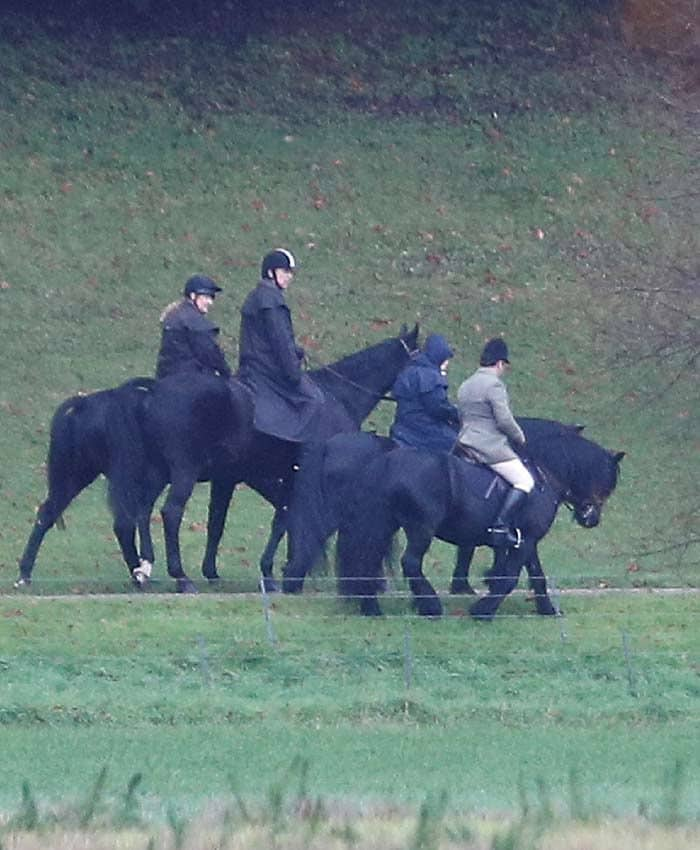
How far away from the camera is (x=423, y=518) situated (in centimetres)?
1551

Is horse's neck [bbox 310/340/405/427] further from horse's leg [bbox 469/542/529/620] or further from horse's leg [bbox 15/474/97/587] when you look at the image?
horse's leg [bbox 15/474/97/587]

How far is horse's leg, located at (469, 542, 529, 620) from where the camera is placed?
617 inches

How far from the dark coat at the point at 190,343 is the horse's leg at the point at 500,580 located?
2951 mm

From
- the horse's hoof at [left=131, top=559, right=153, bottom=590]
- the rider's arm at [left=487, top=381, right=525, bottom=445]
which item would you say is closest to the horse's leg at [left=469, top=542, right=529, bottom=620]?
the rider's arm at [left=487, top=381, right=525, bottom=445]

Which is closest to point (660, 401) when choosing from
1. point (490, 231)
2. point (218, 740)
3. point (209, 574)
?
point (490, 231)

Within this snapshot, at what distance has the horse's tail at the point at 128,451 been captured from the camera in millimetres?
16828

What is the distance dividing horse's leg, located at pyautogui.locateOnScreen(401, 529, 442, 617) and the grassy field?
18 cm

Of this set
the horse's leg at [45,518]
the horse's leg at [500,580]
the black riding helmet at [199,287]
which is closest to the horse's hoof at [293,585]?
the horse's leg at [500,580]

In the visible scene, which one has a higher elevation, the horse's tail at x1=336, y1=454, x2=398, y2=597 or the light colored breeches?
the light colored breeches

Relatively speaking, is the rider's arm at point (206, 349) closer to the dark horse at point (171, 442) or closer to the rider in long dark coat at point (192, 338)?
the rider in long dark coat at point (192, 338)

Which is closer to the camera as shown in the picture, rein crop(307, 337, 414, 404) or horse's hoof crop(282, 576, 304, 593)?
horse's hoof crop(282, 576, 304, 593)

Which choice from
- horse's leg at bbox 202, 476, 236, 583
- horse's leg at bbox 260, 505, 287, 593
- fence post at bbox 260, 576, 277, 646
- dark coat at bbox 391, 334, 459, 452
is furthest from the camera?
horse's leg at bbox 202, 476, 236, 583

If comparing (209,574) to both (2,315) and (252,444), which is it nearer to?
(252,444)

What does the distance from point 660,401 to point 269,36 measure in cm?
1123
